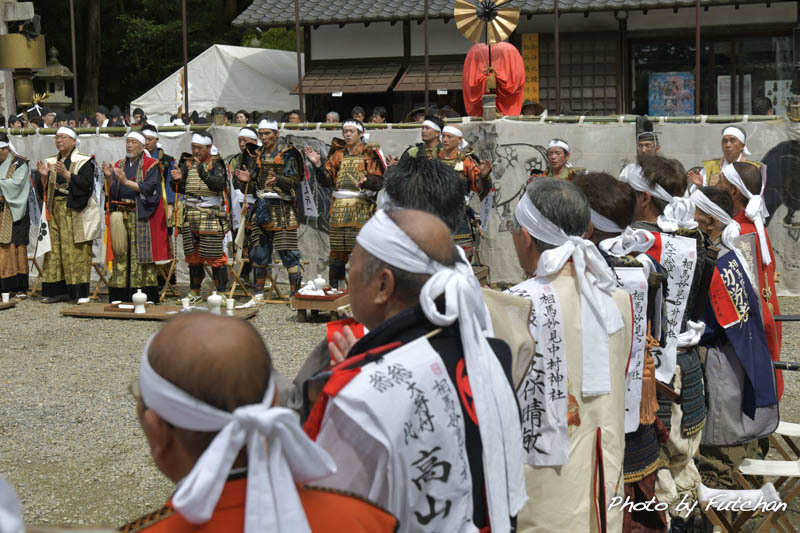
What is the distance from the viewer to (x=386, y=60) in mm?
15000

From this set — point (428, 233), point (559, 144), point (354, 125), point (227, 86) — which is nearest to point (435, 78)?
point (227, 86)

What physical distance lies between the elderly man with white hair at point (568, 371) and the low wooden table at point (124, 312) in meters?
6.10

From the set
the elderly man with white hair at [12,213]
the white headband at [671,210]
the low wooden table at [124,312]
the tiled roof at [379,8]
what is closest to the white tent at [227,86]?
the tiled roof at [379,8]

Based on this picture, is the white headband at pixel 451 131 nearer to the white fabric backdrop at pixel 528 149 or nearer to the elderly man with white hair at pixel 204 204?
the white fabric backdrop at pixel 528 149

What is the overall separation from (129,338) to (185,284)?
9.39 ft

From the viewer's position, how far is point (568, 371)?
2.61 meters

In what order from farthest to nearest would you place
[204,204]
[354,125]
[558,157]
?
[204,204], [354,125], [558,157]

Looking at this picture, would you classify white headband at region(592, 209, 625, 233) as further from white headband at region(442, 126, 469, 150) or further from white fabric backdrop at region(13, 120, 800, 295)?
white fabric backdrop at region(13, 120, 800, 295)

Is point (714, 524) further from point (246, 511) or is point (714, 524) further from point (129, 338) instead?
point (129, 338)

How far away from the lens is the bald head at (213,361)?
135 centimetres

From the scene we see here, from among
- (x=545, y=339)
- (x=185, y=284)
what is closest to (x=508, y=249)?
(x=185, y=284)

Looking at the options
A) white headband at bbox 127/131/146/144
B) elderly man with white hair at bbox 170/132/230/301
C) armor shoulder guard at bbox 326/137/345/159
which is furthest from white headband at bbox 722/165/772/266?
white headband at bbox 127/131/146/144

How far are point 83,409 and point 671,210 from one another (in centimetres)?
409

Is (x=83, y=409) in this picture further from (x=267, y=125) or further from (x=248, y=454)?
(x=248, y=454)
